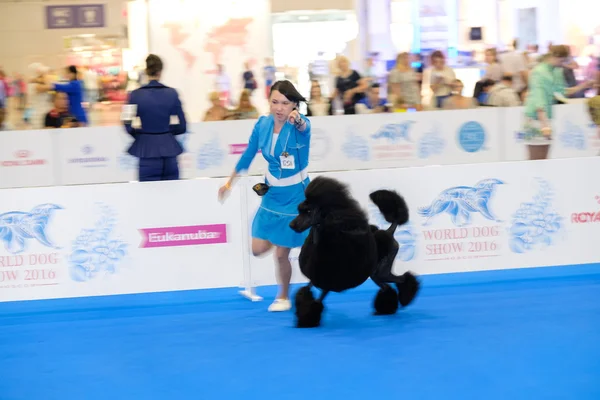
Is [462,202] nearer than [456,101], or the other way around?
[462,202]

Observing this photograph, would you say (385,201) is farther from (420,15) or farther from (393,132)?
(420,15)

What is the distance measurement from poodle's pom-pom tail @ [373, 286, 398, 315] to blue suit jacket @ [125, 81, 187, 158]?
94.1 inches

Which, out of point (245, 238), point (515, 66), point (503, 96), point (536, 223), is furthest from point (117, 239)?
point (515, 66)

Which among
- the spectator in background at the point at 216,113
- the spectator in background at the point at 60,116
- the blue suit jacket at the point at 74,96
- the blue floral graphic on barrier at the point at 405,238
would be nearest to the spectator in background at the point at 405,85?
the spectator in background at the point at 216,113

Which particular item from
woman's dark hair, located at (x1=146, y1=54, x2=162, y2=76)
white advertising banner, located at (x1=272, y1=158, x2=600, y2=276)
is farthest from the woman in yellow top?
woman's dark hair, located at (x1=146, y1=54, x2=162, y2=76)

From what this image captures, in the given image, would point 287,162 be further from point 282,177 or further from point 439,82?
point 439,82

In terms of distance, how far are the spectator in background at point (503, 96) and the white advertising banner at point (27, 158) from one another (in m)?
5.79

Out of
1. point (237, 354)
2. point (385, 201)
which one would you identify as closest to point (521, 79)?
point (385, 201)

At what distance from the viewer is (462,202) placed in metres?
6.64

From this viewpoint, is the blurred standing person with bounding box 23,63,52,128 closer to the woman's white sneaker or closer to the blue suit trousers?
the blue suit trousers

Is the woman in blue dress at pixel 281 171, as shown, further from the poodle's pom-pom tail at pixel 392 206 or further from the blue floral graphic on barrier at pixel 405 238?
the blue floral graphic on barrier at pixel 405 238

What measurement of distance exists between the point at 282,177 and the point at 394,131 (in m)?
6.14

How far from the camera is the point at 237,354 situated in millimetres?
4668

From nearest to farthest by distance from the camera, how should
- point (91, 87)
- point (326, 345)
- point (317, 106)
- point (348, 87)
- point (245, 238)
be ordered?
point (326, 345) < point (245, 238) < point (317, 106) < point (348, 87) < point (91, 87)
